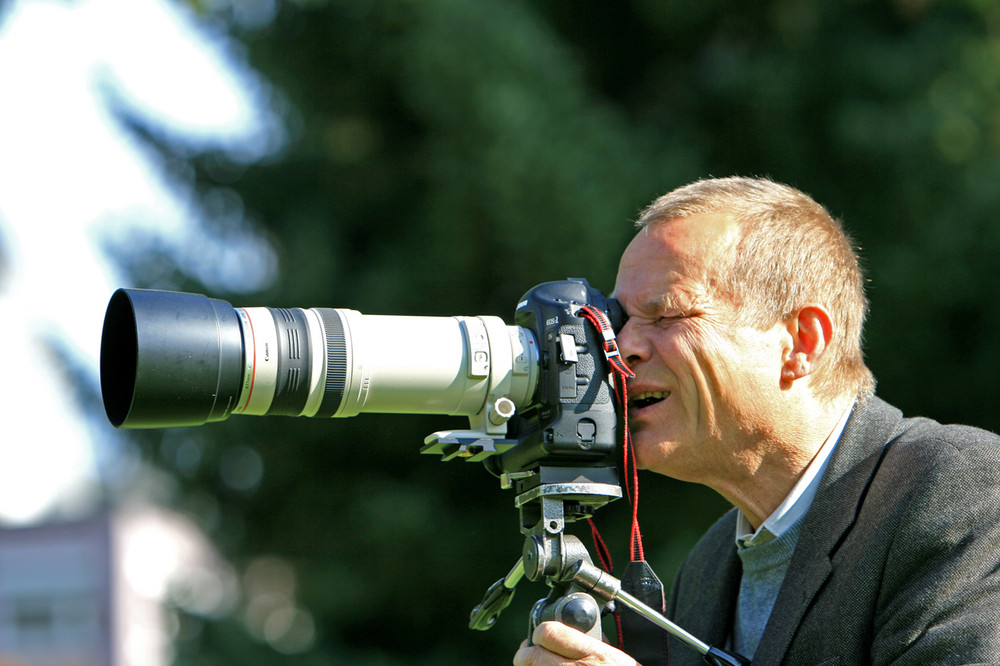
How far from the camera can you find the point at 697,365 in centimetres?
204

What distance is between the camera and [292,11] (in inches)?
231

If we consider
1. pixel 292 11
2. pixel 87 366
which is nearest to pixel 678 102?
pixel 292 11

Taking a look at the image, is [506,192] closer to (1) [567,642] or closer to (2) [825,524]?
(2) [825,524]

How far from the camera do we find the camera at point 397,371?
6.15 ft

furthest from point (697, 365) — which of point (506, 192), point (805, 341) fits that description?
point (506, 192)

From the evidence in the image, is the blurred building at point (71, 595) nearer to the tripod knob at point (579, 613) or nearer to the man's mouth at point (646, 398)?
the man's mouth at point (646, 398)

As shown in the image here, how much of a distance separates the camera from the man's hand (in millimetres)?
325

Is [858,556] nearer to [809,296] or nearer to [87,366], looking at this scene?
[809,296]

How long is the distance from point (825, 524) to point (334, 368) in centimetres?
100

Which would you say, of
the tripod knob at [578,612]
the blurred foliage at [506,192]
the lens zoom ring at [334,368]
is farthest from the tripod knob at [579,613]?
the blurred foliage at [506,192]

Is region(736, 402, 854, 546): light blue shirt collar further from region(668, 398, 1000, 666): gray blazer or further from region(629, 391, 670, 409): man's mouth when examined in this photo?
region(629, 391, 670, 409): man's mouth

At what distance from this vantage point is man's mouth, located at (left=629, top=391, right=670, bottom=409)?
6.85ft

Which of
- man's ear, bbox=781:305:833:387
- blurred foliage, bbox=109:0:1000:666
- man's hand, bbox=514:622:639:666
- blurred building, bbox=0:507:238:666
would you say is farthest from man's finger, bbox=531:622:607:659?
blurred building, bbox=0:507:238:666

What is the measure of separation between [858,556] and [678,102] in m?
4.23
